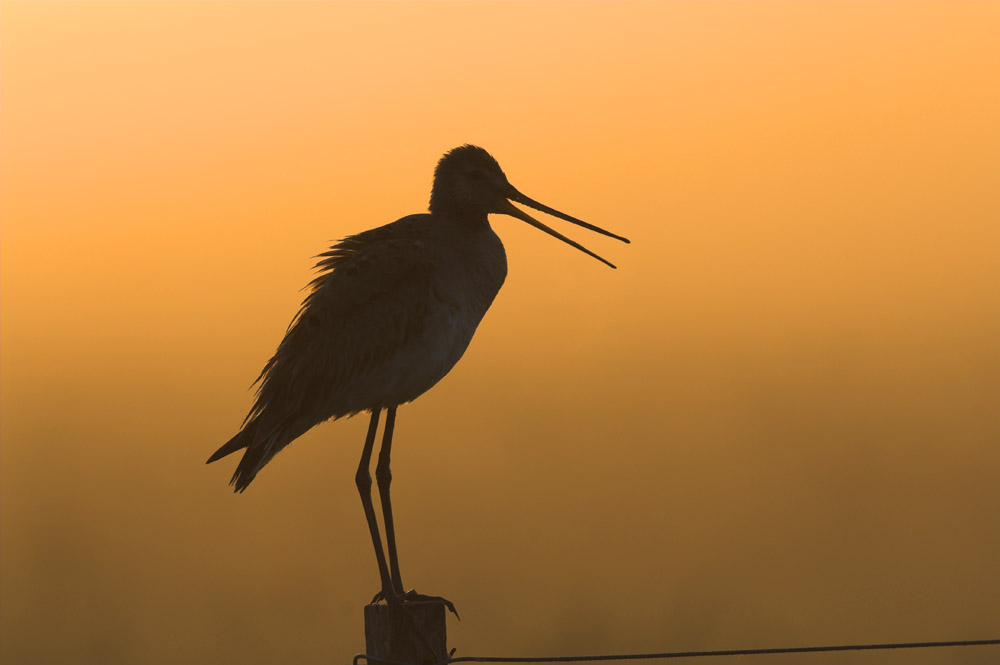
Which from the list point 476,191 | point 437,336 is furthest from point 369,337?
point 476,191

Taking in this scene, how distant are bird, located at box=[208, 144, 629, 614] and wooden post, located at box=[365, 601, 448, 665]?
7.86 feet

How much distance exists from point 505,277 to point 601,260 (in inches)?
31.1

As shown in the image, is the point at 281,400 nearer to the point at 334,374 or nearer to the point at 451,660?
the point at 334,374

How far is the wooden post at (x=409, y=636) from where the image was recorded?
575 centimetres

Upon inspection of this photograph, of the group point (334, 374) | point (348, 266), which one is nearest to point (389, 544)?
point (334, 374)

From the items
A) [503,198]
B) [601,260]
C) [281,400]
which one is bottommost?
[281,400]

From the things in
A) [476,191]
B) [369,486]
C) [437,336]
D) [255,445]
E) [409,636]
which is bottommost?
[409,636]

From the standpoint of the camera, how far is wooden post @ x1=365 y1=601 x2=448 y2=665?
5754mm

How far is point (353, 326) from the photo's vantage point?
28.4ft

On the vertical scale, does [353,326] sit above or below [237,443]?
above

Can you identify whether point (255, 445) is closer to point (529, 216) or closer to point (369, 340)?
point (369, 340)

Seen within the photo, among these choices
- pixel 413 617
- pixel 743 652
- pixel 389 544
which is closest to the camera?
pixel 743 652

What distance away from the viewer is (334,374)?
8.61 meters

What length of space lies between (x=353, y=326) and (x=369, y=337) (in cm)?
18
